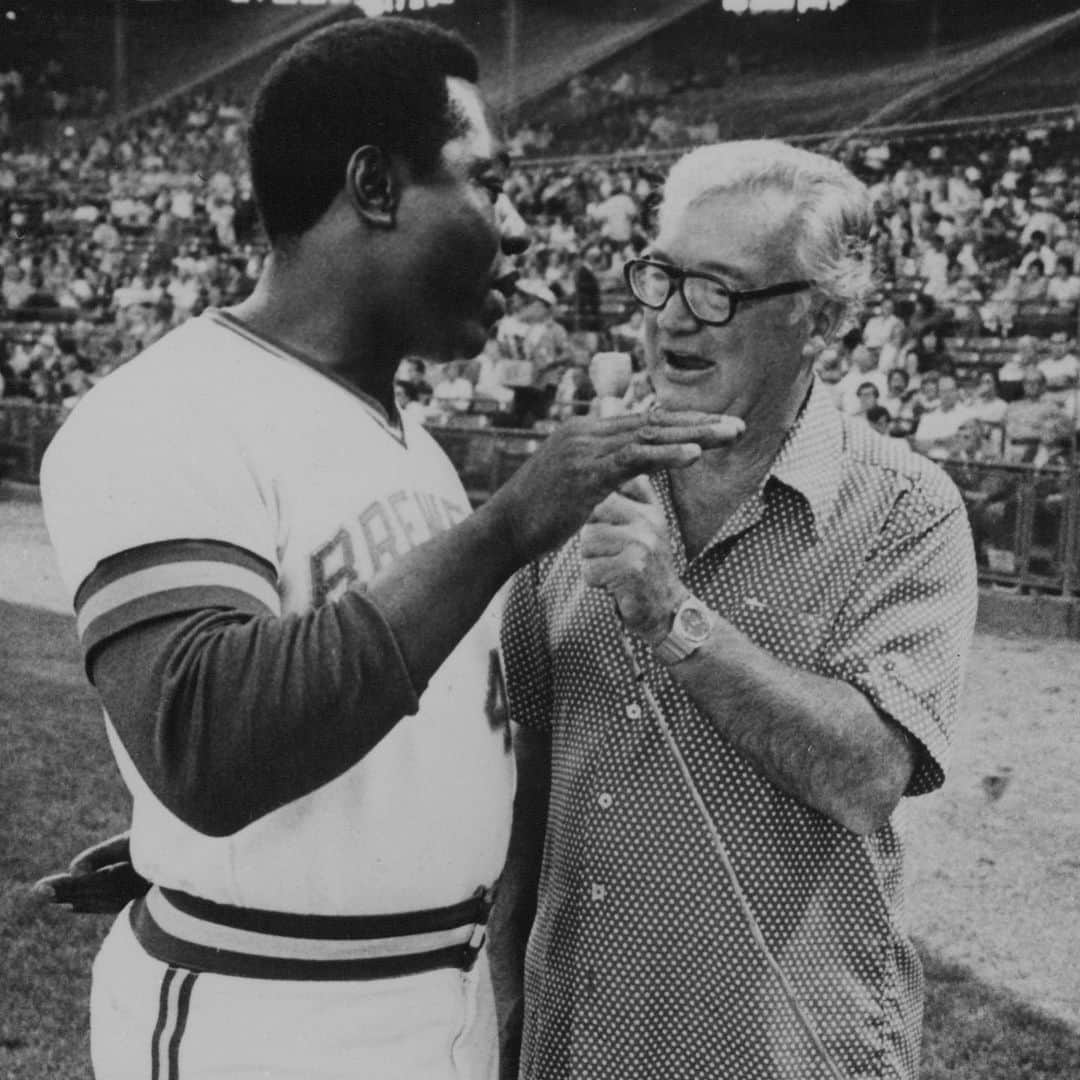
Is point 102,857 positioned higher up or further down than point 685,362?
further down

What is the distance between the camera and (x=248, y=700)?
59.0 inches

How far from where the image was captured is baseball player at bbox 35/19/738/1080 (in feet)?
5.08

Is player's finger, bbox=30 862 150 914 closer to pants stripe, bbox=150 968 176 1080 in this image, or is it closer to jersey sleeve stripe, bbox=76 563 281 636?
pants stripe, bbox=150 968 176 1080

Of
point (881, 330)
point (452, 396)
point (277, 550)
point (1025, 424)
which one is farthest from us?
point (452, 396)

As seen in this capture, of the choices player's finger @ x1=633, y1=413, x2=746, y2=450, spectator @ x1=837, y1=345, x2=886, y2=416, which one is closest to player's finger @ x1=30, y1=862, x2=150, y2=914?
player's finger @ x1=633, y1=413, x2=746, y2=450

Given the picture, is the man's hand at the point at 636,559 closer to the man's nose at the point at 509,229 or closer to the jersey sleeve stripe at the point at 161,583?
the man's nose at the point at 509,229

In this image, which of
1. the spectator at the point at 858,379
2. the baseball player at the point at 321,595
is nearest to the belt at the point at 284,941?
the baseball player at the point at 321,595

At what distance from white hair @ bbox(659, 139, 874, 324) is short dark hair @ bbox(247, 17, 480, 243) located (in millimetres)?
435

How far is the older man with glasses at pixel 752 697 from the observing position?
205 centimetres

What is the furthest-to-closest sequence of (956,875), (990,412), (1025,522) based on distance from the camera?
(990,412)
(1025,522)
(956,875)

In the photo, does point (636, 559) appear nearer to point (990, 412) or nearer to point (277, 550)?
point (277, 550)

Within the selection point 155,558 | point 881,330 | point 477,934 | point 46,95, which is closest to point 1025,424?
point 881,330

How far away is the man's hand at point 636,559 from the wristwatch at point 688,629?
1 centimetres

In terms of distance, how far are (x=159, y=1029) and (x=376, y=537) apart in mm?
648
